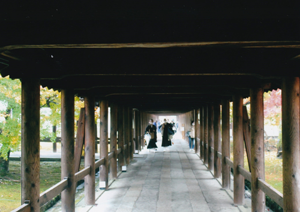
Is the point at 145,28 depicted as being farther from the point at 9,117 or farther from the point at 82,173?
the point at 9,117

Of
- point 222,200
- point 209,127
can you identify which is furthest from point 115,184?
point 209,127

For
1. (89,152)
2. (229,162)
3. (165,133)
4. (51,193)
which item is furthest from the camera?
(165,133)

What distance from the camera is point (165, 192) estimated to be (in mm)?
7191

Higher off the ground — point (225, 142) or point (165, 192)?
point (225, 142)

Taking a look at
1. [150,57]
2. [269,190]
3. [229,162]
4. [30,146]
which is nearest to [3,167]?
[229,162]

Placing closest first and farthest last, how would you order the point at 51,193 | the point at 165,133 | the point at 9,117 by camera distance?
the point at 51,193 < the point at 9,117 < the point at 165,133

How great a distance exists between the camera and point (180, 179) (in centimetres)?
874

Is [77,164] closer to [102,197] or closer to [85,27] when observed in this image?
[102,197]

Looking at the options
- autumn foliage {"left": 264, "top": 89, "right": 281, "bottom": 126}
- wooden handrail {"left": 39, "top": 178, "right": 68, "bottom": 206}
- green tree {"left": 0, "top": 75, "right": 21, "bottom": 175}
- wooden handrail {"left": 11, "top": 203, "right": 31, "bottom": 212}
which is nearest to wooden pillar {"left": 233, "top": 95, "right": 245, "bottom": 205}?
wooden handrail {"left": 39, "top": 178, "right": 68, "bottom": 206}

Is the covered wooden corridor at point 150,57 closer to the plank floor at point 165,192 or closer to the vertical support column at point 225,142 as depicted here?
the plank floor at point 165,192

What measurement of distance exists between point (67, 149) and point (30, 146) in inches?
57.1

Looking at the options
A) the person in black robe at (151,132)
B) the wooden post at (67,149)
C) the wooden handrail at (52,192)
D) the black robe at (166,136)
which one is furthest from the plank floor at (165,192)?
the black robe at (166,136)

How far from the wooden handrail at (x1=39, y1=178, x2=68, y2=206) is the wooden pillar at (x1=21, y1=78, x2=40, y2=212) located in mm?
142

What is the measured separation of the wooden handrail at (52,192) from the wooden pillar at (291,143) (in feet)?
9.76
